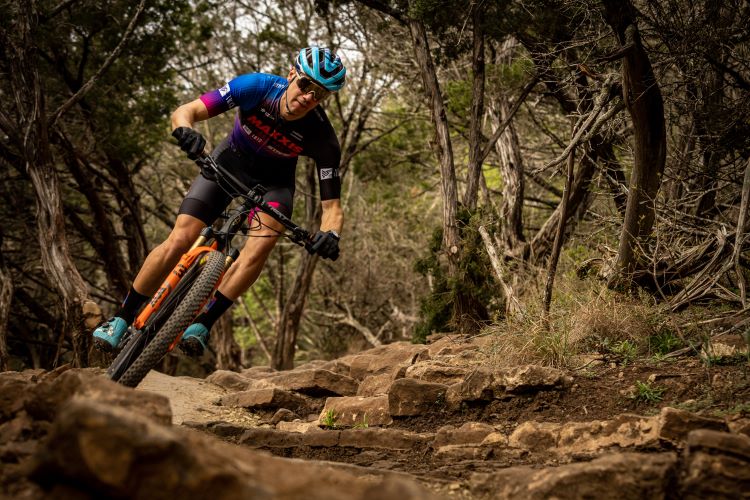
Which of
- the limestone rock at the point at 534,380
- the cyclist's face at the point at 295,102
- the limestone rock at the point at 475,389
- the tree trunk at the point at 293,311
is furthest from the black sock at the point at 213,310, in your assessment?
the tree trunk at the point at 293,311

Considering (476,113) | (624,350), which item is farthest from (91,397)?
(476,113)

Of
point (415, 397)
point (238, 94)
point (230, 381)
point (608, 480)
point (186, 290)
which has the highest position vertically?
point (238, 94)

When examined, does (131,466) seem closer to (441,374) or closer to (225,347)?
(441,374)

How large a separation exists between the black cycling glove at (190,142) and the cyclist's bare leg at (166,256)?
0.65 metres

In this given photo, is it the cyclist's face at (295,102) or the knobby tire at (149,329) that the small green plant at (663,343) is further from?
the knobby tire at (149,329)

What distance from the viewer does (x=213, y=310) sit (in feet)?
16.4

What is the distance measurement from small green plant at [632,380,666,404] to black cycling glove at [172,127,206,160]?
3.17m

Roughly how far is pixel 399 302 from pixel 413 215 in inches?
95.5

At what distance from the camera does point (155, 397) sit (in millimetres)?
2961

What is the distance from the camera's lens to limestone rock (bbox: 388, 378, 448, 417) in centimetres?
531

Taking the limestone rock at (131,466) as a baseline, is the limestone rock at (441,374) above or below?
below

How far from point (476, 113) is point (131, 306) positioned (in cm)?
527

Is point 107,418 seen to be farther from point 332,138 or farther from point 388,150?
point 388,150

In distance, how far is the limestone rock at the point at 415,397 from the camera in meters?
5.31
